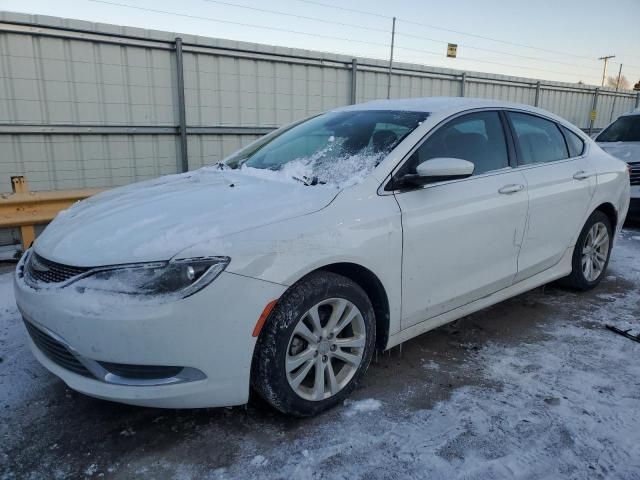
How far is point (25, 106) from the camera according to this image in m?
5.97

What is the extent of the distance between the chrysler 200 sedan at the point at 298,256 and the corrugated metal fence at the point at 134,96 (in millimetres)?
3770

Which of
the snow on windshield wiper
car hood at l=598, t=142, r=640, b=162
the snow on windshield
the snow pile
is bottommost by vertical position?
the snow pile

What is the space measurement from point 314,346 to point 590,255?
3.02 m

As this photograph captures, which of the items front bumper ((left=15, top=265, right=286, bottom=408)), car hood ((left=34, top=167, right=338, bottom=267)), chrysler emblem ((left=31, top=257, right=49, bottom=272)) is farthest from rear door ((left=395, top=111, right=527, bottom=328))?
chrysler emblem ((left=31, top=257, right=49, bottom=272))

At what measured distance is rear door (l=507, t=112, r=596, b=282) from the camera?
341 cm

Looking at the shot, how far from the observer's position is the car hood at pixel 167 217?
2070 mm

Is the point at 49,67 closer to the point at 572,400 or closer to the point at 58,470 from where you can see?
the point at 58,470

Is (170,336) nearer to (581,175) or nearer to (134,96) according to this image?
(581,175)

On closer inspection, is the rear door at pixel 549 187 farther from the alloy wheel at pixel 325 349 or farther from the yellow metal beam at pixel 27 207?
the yellow metal beam at pixel 27 207

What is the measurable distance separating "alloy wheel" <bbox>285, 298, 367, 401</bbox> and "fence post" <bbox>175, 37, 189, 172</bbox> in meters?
5.26

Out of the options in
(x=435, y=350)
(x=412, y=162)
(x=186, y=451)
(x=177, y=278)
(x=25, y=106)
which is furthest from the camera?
(x=25, y=106)

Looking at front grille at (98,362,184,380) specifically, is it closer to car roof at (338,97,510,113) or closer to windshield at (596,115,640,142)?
car roof at (338,97,510,113)

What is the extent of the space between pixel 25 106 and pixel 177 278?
17.5 feet

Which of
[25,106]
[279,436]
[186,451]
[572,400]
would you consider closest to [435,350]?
[572,400]
